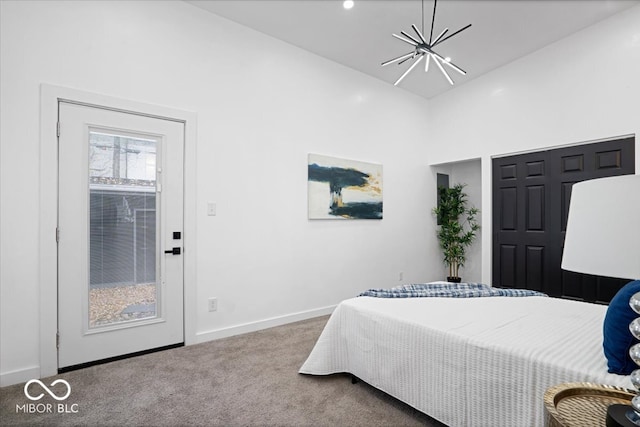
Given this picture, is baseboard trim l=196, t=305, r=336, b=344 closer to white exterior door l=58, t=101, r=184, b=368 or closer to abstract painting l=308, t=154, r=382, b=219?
white exterior door l=58, t=101, r=184, b=368

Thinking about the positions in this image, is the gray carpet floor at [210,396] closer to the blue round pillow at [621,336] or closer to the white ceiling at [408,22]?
the blue round pillow at [621,336]

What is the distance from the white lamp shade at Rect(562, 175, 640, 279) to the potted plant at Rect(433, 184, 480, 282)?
4347 millimetres

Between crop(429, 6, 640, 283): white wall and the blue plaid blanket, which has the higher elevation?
crop(429, 6, 640, 283): white wall

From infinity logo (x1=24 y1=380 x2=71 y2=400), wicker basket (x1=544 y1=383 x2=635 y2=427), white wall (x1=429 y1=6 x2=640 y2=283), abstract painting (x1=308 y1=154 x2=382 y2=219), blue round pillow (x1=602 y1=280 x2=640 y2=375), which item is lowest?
infinity logo (x1=24 y1=380 x2=71 y2=400)

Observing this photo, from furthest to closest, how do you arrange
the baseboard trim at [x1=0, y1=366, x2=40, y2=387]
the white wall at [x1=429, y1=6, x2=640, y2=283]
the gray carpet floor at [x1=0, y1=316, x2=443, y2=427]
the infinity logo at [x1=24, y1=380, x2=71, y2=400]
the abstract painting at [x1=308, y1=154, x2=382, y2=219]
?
the abstract painting at [x1=308, y1=154, x2=382, y2=219], the white wall at [x1=429, y1=6, x2=640, y2=283], the baseboard trim at [x1=0, y1=366, x2=40, y2=387], the infinity logo at [x1=24, y1=380, x2=71, y2=400], the gray carpet floor at [x1=0, y1=316, x2=443, y2=427]

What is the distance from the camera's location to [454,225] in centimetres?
524

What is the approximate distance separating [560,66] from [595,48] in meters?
0.33

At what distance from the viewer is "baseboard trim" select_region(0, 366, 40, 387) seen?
2230 millimetres

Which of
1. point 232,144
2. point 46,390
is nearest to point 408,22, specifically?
point 232,144

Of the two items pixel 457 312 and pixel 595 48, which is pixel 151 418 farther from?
pixel 595 48

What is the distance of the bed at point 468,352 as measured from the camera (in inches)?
53.9

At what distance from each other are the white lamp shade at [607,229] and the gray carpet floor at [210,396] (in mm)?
1289

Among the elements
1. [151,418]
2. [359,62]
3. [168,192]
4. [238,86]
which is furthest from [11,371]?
[359,62]

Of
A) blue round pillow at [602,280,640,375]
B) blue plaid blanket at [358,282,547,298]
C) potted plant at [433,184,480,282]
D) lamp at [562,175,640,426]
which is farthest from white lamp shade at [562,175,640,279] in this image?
potted plant at [433,184,480,282]
